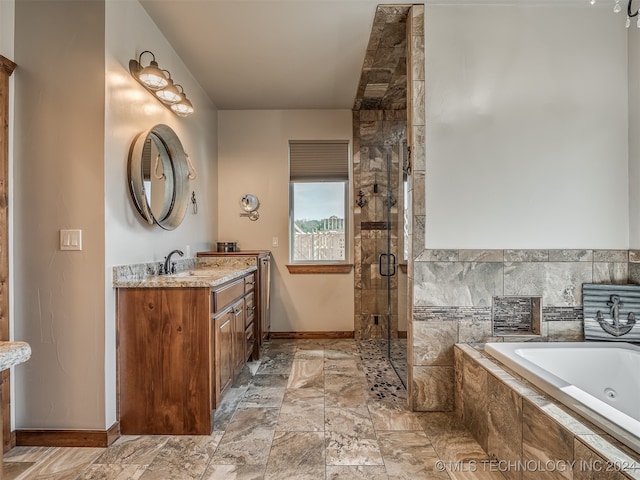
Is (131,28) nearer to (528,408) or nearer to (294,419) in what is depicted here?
(294,419)

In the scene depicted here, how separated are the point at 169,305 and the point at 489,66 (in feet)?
8.20

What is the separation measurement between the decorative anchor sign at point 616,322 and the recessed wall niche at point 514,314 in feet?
1.27

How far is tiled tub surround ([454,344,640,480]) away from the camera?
1132 mm

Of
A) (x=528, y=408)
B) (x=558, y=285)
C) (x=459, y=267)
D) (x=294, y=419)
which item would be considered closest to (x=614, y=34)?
(x=558, y=285)

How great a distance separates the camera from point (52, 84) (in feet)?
6.29

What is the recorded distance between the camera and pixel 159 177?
2510 mm

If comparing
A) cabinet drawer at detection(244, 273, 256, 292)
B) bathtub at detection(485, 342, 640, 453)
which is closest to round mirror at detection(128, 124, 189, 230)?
cabinet drawer at detection(244, 273, 256, 292)

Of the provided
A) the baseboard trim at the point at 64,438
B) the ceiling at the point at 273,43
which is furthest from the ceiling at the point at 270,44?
the baseboard trim at the point at 64,438

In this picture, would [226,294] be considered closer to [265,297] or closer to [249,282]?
[249,282]

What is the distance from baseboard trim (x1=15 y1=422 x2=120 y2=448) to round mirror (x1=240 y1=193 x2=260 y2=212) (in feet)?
8.31

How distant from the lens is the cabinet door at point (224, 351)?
6.96 feet

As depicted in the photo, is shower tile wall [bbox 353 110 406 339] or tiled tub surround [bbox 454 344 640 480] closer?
tiled tub surround [bbox 454 344 640 480]

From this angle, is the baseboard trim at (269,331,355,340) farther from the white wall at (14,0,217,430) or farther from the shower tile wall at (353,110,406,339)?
the white wall at (14,0,217,430)

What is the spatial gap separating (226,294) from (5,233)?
1.21 meters
